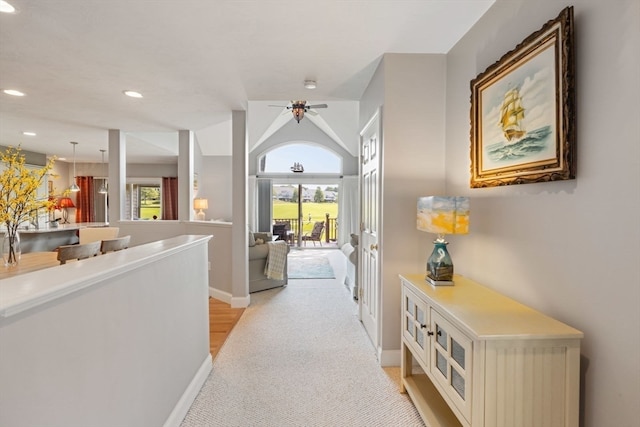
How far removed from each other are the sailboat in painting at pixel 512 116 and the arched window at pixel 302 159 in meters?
7.61

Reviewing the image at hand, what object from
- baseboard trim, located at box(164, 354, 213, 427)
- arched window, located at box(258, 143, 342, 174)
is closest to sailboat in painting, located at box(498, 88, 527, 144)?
baseboard trim, located at box(164, 354, 213, 427)

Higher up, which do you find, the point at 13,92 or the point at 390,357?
the point at 13,92

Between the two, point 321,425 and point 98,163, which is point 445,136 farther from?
point 98,163

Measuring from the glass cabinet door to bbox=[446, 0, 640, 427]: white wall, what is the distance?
1.48 ft

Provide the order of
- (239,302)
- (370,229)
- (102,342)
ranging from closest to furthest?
(102,342)
(370,229)
(239,302)

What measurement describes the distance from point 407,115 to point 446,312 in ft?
5.27

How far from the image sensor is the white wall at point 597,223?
111 centimetres

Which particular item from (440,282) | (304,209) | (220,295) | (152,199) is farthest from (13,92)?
(304,209)

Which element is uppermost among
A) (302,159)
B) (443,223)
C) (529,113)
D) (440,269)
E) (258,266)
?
(302,159)

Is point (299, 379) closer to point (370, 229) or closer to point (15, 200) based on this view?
point (370, 229)

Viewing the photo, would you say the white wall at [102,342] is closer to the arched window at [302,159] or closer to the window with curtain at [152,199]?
the arched window at [302,159]

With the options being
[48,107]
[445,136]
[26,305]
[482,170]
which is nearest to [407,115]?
[445,136]

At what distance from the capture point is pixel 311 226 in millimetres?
9711

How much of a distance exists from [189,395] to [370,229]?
6.52 feet
